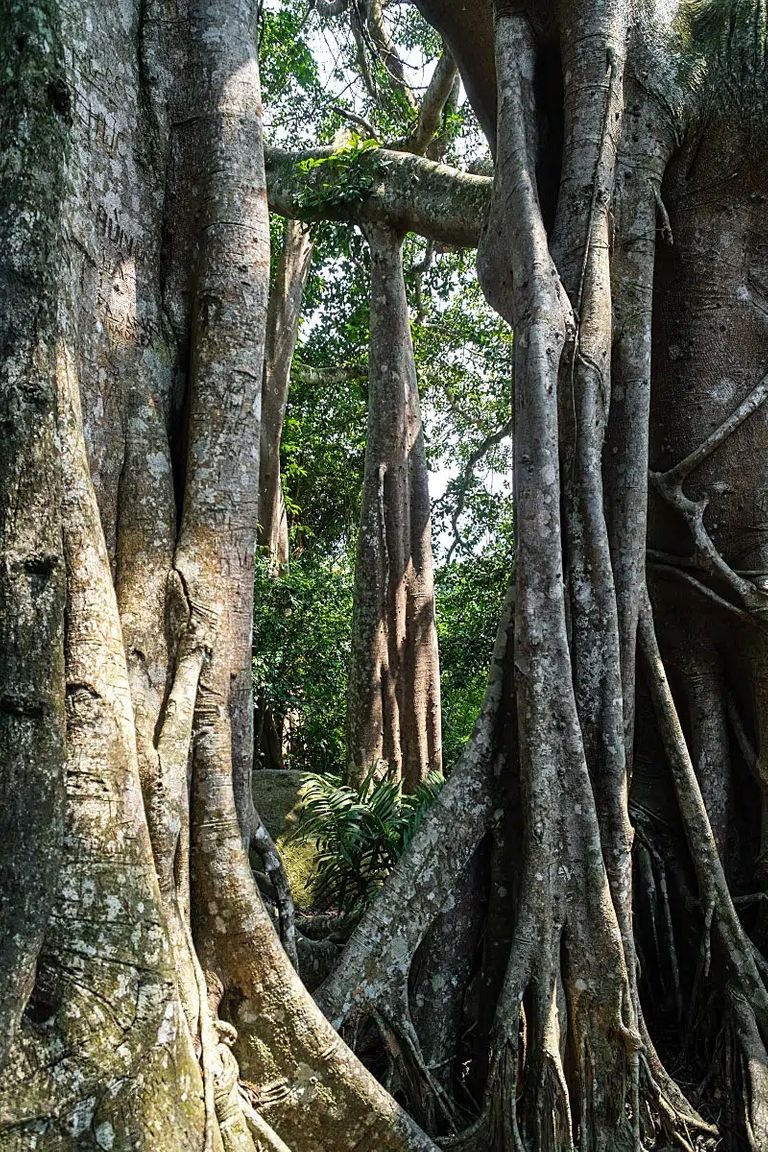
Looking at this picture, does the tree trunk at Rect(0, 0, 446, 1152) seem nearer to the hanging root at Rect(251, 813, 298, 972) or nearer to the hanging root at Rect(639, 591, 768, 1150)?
the hanging root at Rect(251, 813, 298, 972)

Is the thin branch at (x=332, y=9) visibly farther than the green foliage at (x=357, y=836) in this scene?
Yes

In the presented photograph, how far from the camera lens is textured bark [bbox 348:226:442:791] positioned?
6.61 meters

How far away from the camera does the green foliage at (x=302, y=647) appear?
8.98 meters

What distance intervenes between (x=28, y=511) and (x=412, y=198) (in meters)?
5.25

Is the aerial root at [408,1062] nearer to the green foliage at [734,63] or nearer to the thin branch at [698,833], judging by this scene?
the thin branch at [698,833]

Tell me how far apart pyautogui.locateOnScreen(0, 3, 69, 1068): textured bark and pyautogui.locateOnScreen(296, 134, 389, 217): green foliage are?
4.51m

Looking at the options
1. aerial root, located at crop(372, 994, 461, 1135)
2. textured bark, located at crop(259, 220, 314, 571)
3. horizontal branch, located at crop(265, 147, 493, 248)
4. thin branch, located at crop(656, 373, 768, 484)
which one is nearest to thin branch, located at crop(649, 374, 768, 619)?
thin branch, located at crop(656, 373, 768, 484)

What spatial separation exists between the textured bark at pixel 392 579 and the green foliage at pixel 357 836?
1.77 feet

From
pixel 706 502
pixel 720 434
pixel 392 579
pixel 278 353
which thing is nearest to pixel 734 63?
pixel 720 434

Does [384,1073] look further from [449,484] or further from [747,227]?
[449,484]

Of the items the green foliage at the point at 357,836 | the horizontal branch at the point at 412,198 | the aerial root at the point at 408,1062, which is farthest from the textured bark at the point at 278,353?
the aerial root at the point at 408,1062

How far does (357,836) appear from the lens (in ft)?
17.9

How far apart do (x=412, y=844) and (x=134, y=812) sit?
135cm

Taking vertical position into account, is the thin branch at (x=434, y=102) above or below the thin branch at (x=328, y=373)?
above
